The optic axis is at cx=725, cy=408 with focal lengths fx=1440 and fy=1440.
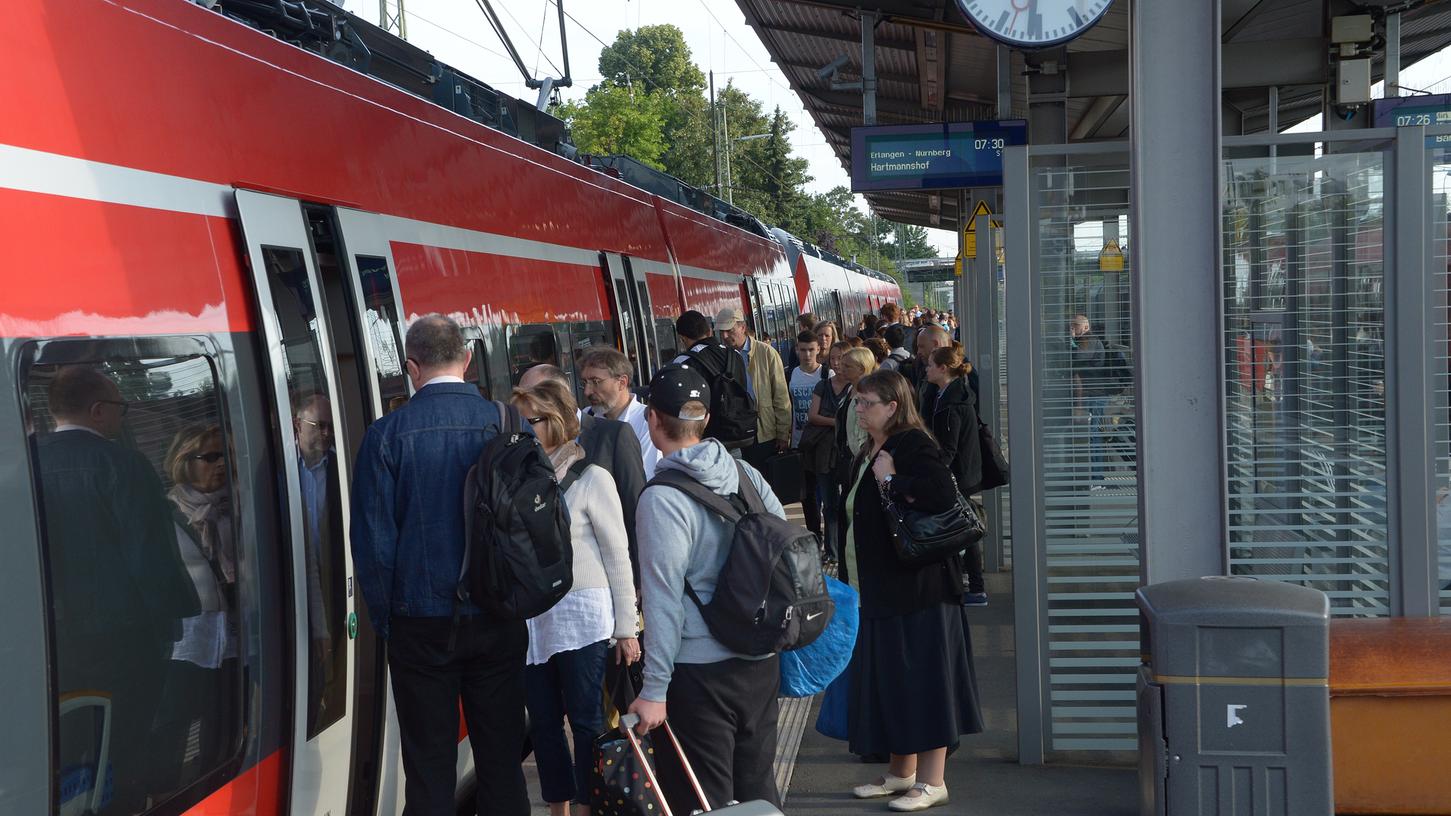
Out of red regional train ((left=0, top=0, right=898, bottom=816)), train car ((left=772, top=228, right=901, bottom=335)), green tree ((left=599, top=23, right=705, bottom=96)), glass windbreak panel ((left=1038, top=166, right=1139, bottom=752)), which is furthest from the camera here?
green tree ((left=599, top=23, right=705, bottom=96))

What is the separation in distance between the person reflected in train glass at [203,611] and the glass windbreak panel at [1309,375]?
13.1 feet

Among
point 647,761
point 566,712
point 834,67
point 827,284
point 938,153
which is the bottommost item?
point 566,712

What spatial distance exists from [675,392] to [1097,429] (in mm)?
2593

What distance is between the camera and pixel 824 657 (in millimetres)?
4441

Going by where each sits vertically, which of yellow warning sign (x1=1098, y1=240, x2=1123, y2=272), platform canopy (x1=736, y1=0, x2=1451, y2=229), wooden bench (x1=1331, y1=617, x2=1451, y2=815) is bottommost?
wooden bench (x1=1331, y1=617, x2=1451, y2=815)

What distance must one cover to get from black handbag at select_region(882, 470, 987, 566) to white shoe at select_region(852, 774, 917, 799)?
3.64 ft

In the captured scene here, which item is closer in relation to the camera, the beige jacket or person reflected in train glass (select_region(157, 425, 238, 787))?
person reflected in train glass (select_region(157, 425, 238, 787))

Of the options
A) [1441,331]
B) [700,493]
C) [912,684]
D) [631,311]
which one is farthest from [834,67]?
[700,493]

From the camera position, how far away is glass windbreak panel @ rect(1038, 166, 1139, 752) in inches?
238

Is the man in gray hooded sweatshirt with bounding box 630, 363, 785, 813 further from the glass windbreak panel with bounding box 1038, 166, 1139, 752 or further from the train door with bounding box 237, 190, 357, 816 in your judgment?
the glass windbreak panel with bounding box 1038, 166, 1139, 752

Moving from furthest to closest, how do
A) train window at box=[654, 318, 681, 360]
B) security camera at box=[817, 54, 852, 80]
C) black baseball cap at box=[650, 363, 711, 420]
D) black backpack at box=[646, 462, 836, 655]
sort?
1. security camera at box=[817, 54, 852, 80]
2. train window at box=[654, 318, 681, 360]
3. black baseball cap at box=[650, 363, 711, 420]
4. black backpack at box=[646, 462, 836, 655]

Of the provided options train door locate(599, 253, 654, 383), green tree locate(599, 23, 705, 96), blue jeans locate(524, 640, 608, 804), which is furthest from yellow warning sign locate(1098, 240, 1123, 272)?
green tree locate(599, 23, 705, 96)

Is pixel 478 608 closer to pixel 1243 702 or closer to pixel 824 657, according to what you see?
pixel 824 657

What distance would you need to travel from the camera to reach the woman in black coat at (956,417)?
27.0 ft
